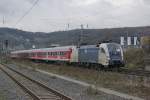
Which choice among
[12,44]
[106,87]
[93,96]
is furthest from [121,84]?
[12,44]

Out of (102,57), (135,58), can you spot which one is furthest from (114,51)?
(135,58)

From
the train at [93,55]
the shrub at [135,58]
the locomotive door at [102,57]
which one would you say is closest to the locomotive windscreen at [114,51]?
the train at [93,55]

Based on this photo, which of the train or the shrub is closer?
the train

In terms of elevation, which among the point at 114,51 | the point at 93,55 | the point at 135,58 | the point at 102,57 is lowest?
the point at 135,58

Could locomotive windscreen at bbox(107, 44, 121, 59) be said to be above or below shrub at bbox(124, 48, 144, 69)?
above

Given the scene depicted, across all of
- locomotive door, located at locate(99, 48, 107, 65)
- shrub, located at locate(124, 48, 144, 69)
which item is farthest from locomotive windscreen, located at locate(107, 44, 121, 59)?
shrub, located at locate(124, 48, 144, 69)

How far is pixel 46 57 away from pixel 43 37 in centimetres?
11586

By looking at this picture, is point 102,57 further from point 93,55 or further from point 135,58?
point 135,58

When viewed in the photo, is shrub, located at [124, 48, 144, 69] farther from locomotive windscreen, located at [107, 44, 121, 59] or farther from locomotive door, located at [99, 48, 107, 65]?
locomotive door, located at [99, 48, 107, 65]

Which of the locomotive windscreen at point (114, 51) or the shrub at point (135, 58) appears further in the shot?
the shrub at point (135, 58)

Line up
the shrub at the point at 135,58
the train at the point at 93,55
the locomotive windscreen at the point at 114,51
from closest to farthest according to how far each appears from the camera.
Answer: the train at the point at 93,55 < the locomotive windscreen at the point at 114,51 < the shrub at the point at 135,58

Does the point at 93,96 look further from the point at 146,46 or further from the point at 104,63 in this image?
the point at 146,46

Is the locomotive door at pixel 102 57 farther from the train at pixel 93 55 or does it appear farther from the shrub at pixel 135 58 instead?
the shrub at pixel 135 58

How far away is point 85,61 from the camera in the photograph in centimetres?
4584
